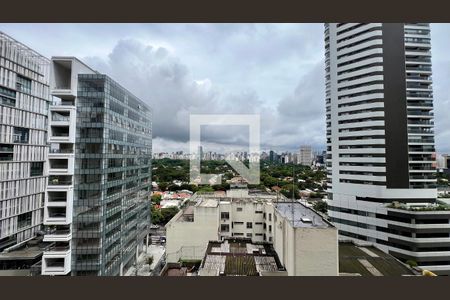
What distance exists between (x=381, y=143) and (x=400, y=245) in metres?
3.81

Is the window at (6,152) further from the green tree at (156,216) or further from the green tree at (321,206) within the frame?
the green tree at (321,206)

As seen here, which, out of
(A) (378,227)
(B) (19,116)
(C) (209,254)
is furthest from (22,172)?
(A) (378,227)

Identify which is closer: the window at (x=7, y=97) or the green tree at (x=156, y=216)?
the window at (x=7, y=97)

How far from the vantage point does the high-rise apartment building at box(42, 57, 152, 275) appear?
5.27 m

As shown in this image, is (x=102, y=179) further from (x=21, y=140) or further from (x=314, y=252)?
(x=314, y=252)

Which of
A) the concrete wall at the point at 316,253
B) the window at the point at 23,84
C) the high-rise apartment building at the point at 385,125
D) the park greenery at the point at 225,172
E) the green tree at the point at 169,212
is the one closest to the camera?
the concrete wall at the point at 316,253

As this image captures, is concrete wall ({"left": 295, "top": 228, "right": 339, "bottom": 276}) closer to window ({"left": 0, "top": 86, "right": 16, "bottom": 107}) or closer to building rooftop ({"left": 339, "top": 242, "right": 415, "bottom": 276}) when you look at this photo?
building rooftop ({"left": 339, "top": 242, "right": 415, "bottom": 276})

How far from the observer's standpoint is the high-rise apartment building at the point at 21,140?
7.00 meters

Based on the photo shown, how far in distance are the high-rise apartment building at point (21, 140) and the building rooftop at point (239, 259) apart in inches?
222

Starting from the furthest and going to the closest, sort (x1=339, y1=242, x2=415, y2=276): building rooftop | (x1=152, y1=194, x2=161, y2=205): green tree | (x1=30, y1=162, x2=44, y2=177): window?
(x1=152, y1=194, x2=161, y2=205): green tree, (x1=30, y1=162, x2=44, y2=177): window, (x1=339, y1=242, x2=415, y2=276): building rooftop

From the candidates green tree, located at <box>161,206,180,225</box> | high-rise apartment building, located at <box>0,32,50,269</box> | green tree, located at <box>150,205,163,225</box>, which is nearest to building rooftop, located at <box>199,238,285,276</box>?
green tree, located at <box>161,206,180,225</box>

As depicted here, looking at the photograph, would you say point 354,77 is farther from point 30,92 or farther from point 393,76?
point 30,92

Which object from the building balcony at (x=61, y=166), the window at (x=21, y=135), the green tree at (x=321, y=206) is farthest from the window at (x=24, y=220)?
the green tree at (x=321, y=206)

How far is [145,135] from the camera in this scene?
347 inches
